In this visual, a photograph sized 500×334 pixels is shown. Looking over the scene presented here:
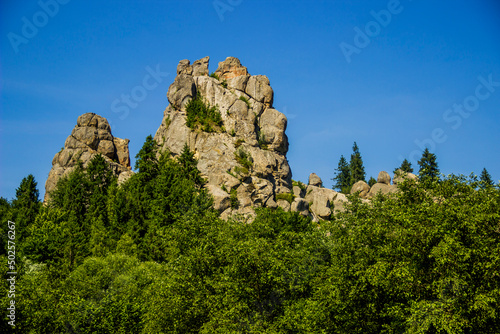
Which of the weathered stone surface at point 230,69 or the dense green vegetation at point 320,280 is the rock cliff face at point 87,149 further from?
the dense green vegetation at point 320,280

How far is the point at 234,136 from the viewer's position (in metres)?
94.2

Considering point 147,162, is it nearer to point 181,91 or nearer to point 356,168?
point 181,91

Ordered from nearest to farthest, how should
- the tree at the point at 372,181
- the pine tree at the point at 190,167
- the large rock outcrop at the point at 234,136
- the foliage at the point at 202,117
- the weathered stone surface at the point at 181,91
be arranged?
the pine tree at the point at 190,167 → the large rock outcrop at the point at 234,136 → the foliage at the point at 202,117 → the weathered stone surface at the point at 181,91 → the tree at the point at 372,181

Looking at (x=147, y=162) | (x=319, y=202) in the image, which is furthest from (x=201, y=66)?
(x=319, y=202)

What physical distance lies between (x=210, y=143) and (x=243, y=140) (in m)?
7.33

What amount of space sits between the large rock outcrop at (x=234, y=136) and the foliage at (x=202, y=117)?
41.8 inches

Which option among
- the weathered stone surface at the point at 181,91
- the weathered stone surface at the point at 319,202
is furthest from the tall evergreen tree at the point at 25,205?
the weathered stone surface at the point at 319,202

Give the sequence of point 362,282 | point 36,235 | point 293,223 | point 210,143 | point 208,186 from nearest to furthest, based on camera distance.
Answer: point 362,282 → point 36,235 → point 293,223 → point 208,186 → point 210,143

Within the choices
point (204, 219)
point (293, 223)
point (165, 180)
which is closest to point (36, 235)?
point (165, 180)

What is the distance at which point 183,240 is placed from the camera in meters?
40.0

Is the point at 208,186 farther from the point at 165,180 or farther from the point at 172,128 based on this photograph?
the point at 172,128

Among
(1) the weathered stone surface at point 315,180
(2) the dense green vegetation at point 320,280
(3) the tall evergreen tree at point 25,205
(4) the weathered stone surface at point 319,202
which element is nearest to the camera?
(2) the dense green vegetation at point 320,280

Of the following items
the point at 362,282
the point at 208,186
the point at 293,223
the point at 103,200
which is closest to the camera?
→ the point at 362,282

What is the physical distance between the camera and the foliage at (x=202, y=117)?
94.0 metres
